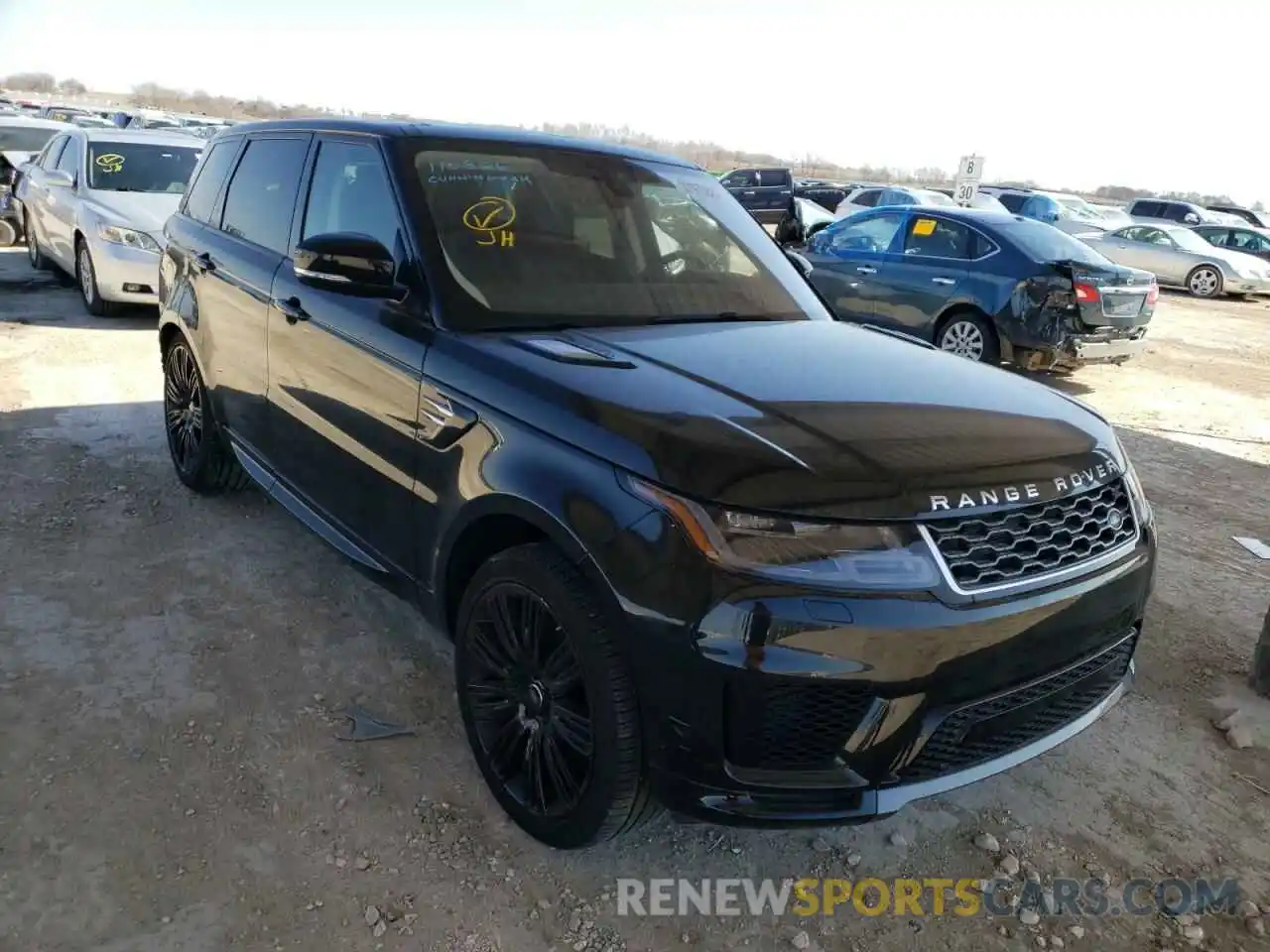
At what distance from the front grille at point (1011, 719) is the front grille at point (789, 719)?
0.69 ft

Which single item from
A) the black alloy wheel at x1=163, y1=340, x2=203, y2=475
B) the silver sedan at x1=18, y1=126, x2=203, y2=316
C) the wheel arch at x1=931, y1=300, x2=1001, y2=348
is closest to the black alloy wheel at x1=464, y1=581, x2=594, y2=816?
the black alloy wheel at x1=163, y1=340, x2=203, y2=475

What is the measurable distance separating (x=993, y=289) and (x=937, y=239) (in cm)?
93

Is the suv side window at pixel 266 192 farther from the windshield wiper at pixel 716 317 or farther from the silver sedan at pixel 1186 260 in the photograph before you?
the silver sedan at pixel 1186 260

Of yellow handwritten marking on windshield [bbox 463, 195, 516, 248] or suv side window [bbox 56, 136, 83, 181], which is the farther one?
suv side window [bbox 56, 136, 83, 181]

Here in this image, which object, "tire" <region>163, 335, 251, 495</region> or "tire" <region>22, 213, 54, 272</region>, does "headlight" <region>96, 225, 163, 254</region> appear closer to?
"tire" <region>22, 213, 54, 272</region>

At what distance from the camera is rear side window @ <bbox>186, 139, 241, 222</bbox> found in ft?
15.1

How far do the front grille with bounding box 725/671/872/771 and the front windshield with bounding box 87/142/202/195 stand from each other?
383 inches

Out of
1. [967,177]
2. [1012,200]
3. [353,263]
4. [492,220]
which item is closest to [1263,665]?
[492,220]

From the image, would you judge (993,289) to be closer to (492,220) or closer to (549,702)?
(492,220)

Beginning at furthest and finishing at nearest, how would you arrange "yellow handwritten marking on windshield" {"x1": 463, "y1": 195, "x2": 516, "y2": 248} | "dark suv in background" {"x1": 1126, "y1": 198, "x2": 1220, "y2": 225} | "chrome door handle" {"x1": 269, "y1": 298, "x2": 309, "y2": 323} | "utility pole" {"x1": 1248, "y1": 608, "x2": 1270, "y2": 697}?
"dark suv in background" {"x1": 1126, "y1": 198, "x2": 1220, "y2": 225}, "utility pole" {"x1": 1248, "y1": 608, "x2": 1270, "y2": 697}, "chrome door handle" {"x1": 269, "y1": 298, "x2": 309, "y2": 323}, "yellow handwritten marking on windshield" {"x1": 463, "y1": 195, "x2": 516, "y2": 248}

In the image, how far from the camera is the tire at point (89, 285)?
30.3 ft

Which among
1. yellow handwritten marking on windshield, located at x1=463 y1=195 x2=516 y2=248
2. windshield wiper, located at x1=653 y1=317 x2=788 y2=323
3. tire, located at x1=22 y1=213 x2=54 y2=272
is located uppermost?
yellow handwritten marking on windshield, located at x1=463 y1=195 x2=516 y2=248

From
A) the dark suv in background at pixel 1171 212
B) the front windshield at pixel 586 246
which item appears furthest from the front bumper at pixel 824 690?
the dark suv in background at pixel 1171 212

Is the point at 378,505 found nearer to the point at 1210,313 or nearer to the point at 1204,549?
the point at 1204,549
